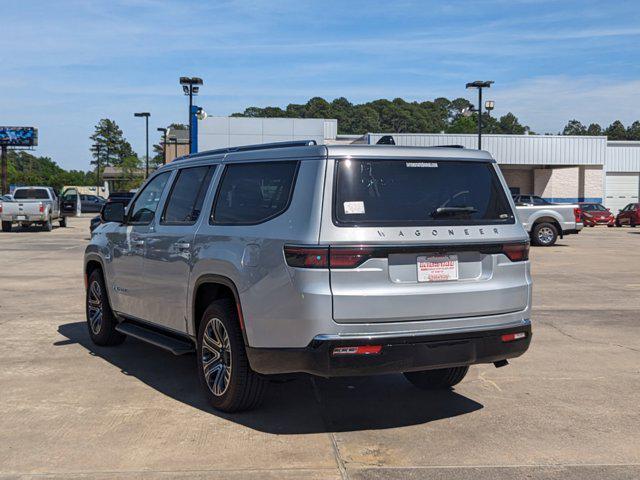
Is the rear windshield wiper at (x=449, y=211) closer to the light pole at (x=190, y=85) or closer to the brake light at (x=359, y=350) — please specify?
the brake light at (x=359, y=350)

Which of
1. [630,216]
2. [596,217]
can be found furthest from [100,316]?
[630,216]

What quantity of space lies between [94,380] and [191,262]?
1.62 metres

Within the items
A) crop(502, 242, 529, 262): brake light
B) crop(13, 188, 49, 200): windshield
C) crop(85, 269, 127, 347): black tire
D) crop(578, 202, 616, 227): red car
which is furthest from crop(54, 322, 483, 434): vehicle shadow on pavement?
crop(578, 202, 616, 227): red car

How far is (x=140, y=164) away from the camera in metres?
85.1

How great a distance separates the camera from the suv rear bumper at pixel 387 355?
439cm

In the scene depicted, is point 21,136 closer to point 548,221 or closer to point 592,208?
point 592,208

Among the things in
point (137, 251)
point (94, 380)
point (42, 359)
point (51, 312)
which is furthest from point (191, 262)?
point (51, 312)

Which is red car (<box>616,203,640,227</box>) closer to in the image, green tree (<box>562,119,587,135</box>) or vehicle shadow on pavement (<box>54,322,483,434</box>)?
vehicle shadow on pavement (<box>54,322,483,434</box>)

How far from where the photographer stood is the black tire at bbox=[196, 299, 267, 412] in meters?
4.96

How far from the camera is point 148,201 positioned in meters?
6.67

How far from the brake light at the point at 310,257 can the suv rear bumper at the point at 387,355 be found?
48 centimetres

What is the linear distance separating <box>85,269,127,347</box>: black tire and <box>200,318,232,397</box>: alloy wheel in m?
2.30

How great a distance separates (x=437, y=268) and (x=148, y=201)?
3.19 meters

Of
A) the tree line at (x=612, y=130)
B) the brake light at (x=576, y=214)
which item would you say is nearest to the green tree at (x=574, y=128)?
the tree line at (x=612, y=130)
